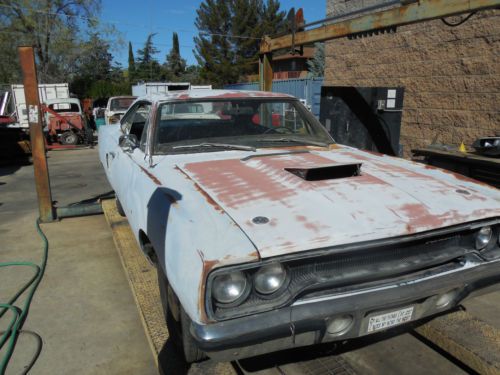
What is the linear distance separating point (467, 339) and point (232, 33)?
131ft

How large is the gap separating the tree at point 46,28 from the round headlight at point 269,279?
30529 mm

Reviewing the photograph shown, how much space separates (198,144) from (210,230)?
1.45 meters

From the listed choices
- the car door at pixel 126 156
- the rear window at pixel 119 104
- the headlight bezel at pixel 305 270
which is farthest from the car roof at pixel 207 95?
the rear window at pixel 119 104

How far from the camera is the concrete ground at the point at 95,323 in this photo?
260 cm

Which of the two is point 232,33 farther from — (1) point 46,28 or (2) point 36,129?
(2) point 36,129

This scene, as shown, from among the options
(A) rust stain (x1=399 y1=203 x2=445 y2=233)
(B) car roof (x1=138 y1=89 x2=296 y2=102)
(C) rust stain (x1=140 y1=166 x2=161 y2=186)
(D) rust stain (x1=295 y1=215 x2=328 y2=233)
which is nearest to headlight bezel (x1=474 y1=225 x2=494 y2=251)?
(A) rust stain (x1=399 y1=203 x2=445 y2=233)

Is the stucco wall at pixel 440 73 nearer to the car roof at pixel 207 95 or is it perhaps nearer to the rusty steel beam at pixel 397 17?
the rusty steel beam at pixel 397 17

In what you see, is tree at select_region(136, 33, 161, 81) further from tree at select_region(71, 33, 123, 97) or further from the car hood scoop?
the car hood scoop

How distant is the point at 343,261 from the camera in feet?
6.46

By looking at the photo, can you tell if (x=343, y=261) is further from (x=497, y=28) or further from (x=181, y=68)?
(x=181, y=68)

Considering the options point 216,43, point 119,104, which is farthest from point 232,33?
point 119,104

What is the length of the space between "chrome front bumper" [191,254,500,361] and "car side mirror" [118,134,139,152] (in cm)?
204

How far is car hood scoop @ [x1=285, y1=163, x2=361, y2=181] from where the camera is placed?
99.3 inches

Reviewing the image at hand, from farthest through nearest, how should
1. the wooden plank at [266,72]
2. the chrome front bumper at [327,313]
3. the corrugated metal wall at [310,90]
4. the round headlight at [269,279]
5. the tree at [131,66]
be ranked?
the tree at [131,66], the corrugated metal wall at [310,90], the wooden plank at [266,72], the round headlight at [269,279], the chrome front bumper at [327,313]
